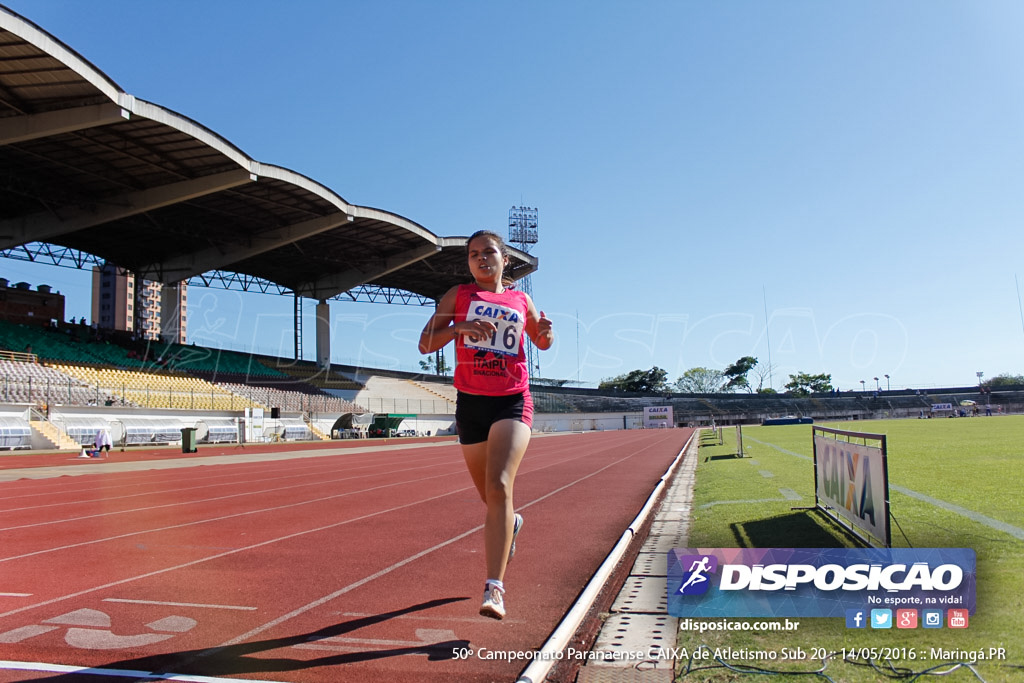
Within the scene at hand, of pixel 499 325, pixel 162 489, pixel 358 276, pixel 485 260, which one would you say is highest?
pixel 358 276

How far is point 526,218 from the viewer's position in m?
71.8

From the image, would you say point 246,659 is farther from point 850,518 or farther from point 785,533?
point 850,518

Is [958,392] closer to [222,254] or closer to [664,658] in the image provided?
[222,254]

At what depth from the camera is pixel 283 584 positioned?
15.3 ft

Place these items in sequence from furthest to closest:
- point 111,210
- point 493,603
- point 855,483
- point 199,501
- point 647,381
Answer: point 647,381 → point 111,210 → point 199,501 → point 855,483 → point 493,603

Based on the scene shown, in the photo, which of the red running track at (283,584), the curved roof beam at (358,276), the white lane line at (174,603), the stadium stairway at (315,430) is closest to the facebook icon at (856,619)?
the red running track at (283,584)

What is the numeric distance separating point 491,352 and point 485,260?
0.56m

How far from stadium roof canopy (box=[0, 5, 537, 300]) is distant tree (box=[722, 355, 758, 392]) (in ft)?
333

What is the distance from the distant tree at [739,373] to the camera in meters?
141

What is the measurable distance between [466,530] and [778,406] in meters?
94.4

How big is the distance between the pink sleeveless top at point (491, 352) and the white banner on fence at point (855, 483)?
8.65 feet

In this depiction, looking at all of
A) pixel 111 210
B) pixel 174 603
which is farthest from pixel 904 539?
pixel 111 210

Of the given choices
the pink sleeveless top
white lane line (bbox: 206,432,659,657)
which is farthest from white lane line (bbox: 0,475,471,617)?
the pink sleeveless top

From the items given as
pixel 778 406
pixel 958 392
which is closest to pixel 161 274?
pixel 778 406
